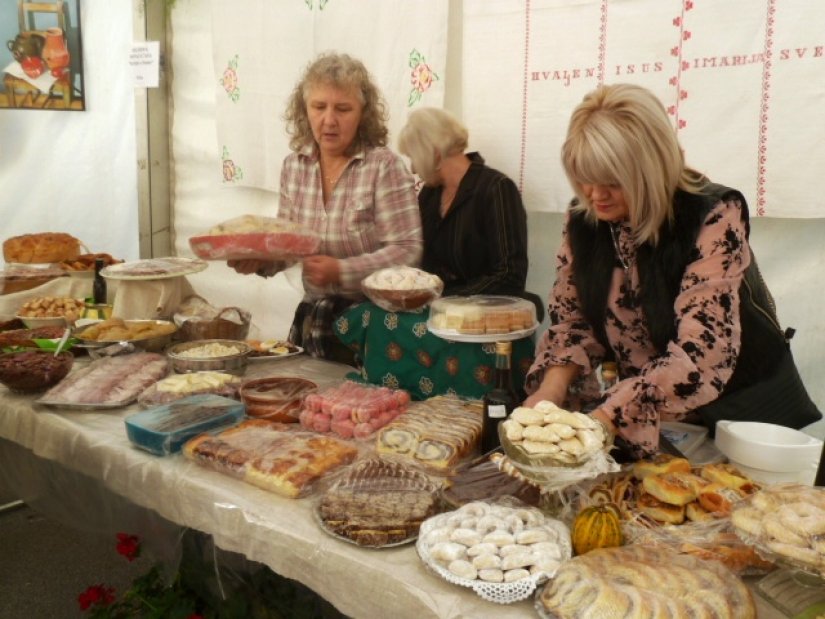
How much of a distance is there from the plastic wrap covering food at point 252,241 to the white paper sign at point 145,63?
5.02 feet

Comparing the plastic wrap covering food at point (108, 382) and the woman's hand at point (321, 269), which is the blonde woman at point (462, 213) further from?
the plastic wrap covering food at point (108, 382)

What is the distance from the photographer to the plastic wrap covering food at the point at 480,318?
1983mm

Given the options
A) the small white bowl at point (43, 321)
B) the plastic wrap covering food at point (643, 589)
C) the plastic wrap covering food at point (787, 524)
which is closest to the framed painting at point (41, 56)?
the small white bowl at point (43, 321)

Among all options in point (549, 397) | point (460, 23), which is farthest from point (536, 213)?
point (549, 397)

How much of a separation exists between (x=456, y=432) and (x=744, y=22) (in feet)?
4.63

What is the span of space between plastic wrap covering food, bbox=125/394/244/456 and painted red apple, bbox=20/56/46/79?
2.00m

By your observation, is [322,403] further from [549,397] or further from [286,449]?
[549,397]

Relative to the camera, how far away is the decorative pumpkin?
4.00ft

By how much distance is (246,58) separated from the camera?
3.21 meters

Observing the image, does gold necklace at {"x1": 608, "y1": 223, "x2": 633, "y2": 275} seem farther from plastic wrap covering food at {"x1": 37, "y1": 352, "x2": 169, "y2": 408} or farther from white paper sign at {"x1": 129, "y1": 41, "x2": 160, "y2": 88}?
white paper sign at {"x1": 129, "y1": 41, "x2": 160, "y2": 88}

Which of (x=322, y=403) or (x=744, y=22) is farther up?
(x=744, y=22)

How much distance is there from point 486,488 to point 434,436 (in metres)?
0.27

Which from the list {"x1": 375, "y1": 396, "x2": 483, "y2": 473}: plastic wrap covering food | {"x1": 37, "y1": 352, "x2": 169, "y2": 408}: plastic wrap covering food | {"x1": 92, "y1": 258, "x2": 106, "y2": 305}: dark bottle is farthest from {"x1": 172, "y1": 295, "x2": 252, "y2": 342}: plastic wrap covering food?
{"x1": 375, "y1": 396, "x2": 483, "y2": 473}: plastic wrap covering food

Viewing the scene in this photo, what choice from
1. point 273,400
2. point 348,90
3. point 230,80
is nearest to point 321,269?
point 273,400
